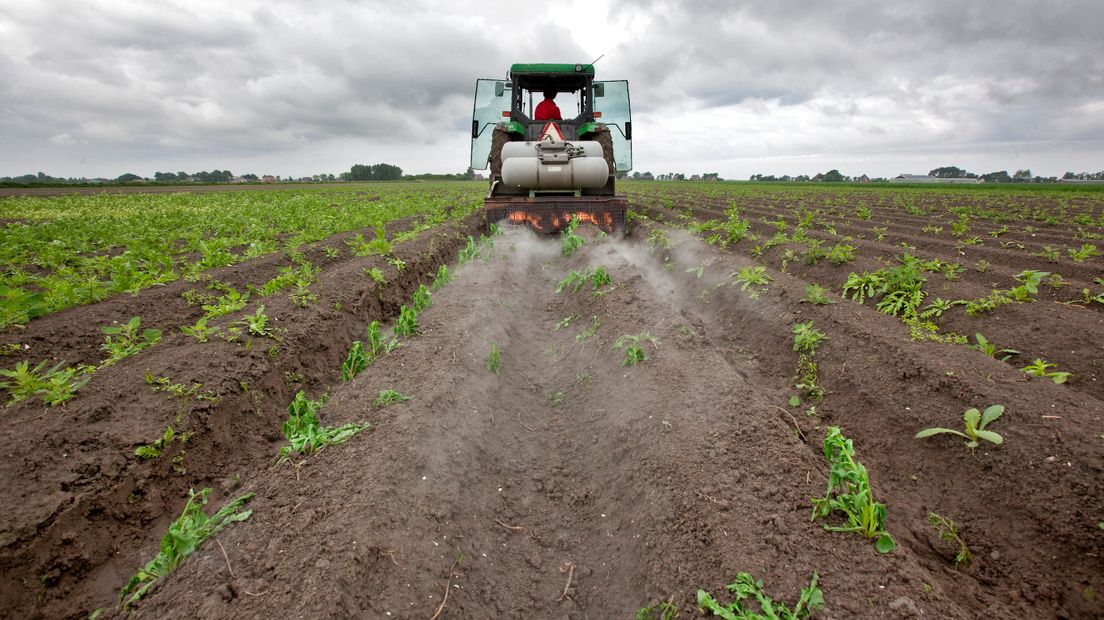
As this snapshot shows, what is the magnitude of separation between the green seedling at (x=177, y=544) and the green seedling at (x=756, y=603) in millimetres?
2217

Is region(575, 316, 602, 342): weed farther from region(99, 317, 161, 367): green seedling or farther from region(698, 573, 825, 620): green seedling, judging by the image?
region(99, 317, 161, 367): green seedling

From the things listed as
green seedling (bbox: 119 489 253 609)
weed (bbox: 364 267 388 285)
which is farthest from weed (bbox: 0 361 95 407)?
weed (bbox: 364 267 388 285)

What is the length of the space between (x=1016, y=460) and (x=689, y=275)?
5.25 metres

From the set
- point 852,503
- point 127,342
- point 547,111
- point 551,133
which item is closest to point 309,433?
point 127,342

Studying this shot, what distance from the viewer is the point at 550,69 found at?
11.2 m

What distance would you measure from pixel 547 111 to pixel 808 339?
934 cm

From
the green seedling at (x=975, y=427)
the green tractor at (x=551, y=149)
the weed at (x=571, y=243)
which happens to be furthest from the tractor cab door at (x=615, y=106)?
the green seedling at (x=975, y=427)

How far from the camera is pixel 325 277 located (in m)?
6.65

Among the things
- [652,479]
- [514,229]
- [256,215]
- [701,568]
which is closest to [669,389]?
[652,479]

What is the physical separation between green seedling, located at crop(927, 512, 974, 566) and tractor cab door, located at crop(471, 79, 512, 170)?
10.5 m

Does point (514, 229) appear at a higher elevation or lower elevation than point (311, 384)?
higher

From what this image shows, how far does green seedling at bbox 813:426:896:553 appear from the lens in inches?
88.8

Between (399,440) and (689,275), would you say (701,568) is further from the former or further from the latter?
(689,275)

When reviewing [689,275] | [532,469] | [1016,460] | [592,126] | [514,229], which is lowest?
[532,469]
